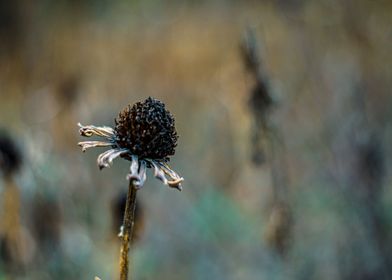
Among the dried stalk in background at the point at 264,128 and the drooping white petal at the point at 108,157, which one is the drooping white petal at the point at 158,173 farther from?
the dried stalk in background at the point at 264,128

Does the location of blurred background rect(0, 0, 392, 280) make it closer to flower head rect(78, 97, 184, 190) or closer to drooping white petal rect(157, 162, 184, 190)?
flower head rect(78, 97, 184, 190)

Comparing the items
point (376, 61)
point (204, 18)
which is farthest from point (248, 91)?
point (204, 18)

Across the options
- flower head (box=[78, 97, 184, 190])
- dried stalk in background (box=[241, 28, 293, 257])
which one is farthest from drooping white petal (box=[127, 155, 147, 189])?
dried stalk in background (box=[241, 28, 293, 257])

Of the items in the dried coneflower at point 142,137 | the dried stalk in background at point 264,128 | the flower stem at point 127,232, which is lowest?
the flower stem at point 127,232

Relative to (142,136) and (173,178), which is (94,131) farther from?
(173,178)

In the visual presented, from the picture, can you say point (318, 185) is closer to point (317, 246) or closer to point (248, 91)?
point (317, 246)

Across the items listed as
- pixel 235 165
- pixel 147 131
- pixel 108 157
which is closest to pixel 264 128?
pixel 235 165

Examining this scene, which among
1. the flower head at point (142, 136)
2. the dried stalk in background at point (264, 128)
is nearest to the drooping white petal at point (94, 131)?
→ the flower head at point (142, 136)

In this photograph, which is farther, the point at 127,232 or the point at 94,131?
the point at 94,131
